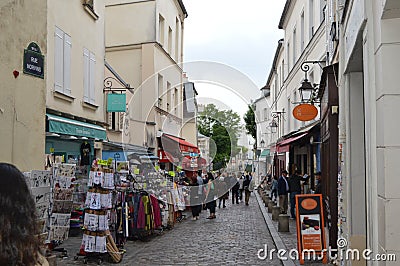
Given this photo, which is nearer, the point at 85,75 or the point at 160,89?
the point at 85,75

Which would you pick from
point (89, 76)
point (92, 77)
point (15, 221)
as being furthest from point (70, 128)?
point (15, 221)

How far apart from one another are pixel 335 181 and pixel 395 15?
5814 millimetres

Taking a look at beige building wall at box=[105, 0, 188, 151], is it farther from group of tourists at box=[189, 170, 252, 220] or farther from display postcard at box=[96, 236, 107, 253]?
display postcard at box=[96, 236, 107, 253]

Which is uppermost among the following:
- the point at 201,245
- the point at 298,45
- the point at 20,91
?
Result: the point at 298,45

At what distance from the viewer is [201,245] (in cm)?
1321

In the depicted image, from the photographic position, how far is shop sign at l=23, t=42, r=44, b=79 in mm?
9336

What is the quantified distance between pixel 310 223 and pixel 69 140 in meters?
8.13

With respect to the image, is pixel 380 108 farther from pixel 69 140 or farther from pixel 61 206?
pixel 69 140

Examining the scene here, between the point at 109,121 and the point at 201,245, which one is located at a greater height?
the point at 109,121

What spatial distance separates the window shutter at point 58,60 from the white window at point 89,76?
2.04 m

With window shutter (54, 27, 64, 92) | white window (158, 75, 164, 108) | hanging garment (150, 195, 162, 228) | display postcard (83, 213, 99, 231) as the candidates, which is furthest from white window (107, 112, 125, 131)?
display postcard (83, 213, 99, 231)

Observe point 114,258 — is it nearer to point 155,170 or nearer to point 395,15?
point 155,170

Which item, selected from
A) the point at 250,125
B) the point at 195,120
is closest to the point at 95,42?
the point at 195,120

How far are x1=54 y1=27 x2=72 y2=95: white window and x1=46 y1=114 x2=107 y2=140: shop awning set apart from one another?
3.11 feet
